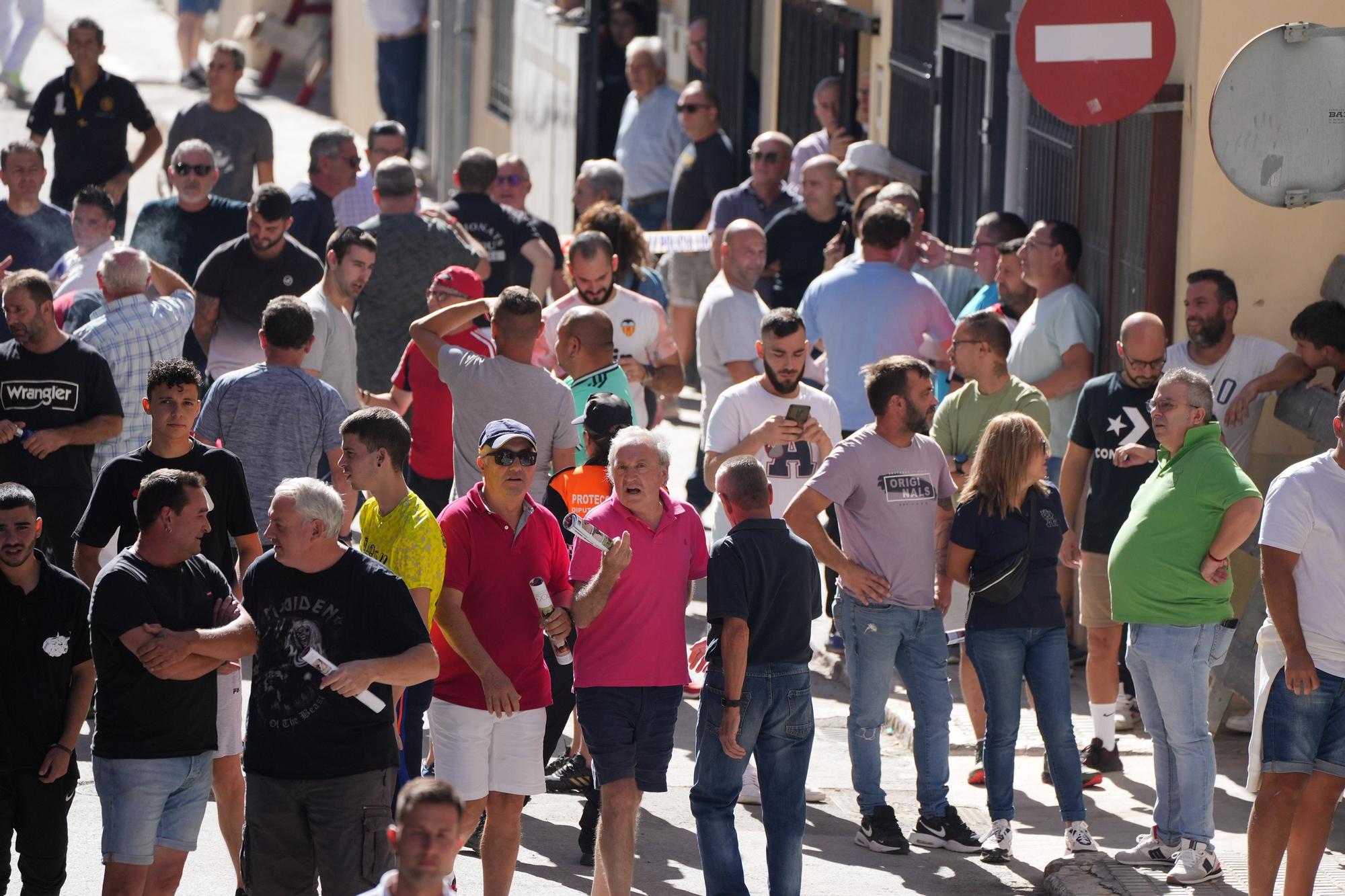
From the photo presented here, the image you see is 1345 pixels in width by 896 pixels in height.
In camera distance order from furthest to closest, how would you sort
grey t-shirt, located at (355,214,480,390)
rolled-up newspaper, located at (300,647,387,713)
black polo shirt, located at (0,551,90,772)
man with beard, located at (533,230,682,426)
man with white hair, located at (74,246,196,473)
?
grey t-shirt, located at (355,214,480,390) → man with beard, located at (533,230,682,426) → man with white hair, located at (74,246,196,473) → black polo shirt, located at (0,551,90,772) → rolled-up newspaper, located at (300,647,387,713)

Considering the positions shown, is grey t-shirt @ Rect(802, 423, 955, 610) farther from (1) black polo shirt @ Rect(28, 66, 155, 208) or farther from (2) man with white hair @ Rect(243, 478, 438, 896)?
(1) black polo shirt @ Rect(28, 66, 155, 208)

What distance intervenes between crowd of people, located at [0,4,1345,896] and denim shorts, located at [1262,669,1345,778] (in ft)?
0.04

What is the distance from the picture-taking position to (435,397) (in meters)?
9.03

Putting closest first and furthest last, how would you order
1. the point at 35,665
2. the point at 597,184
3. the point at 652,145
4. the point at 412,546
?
the point at 35,665 → the point at 412,546 → the point at 597,184 → the point at 652,145

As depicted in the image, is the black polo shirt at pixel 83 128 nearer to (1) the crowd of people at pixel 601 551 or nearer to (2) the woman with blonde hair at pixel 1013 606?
(1) the crowd of people at pixel 601 551

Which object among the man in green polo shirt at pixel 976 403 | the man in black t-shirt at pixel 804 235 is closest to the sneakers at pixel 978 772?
the man in green polo shirt at pixel 976 403

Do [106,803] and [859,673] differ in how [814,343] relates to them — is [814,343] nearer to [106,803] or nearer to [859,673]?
[859,673]

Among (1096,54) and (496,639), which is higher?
(1096,54)

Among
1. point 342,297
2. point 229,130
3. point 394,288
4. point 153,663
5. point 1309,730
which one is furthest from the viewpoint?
point 229,130

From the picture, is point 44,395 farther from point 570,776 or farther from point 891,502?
point 891,502

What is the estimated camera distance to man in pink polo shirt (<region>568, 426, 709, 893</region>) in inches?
263

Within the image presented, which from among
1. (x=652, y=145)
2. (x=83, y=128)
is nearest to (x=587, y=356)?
(x=83, y=128)

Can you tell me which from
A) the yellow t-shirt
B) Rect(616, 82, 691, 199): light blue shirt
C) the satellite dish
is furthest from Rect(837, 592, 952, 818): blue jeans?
Rect(616, 82, 691, 199): light blue shirt

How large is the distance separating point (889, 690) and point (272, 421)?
2.57m
